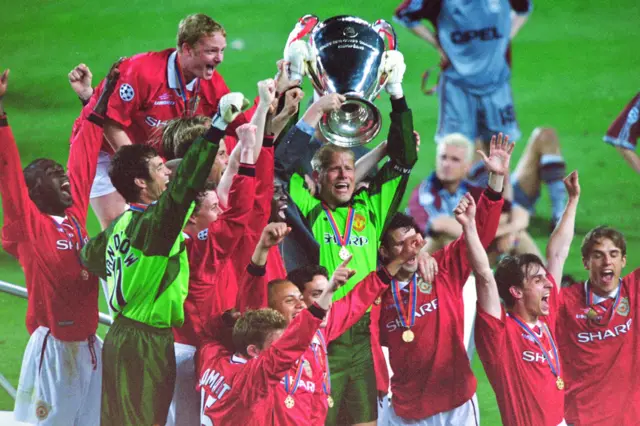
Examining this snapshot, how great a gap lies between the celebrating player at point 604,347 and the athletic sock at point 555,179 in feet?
3.02

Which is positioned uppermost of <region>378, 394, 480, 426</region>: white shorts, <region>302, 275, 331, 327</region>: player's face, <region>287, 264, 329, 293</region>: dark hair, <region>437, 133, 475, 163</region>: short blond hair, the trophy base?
the trophy base

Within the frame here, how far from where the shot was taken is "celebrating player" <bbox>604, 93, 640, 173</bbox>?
5887 millimetres

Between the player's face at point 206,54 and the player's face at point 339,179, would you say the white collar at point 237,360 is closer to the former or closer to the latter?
the player's face at point 339,179

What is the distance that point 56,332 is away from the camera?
4660 millimetres

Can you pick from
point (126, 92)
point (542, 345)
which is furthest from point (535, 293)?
point (126, 92)

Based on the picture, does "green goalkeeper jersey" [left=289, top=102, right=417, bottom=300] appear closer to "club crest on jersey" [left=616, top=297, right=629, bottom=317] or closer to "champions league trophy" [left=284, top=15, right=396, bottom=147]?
"champions league trophy" [left=284, top=15, right=396, bottom=147]

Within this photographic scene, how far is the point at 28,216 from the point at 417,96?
92.8 inches

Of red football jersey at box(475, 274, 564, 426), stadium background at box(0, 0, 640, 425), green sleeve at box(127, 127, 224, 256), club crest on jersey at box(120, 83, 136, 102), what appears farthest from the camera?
stadium background at box(0, 0, 640, 425)

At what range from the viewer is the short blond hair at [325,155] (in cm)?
446

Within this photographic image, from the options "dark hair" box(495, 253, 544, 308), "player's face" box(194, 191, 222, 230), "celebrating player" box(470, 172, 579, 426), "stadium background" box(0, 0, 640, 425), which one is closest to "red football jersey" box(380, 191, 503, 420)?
"celebrating player" box(470, 172, 579, 426)

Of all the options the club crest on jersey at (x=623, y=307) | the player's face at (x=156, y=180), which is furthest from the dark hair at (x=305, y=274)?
the club crest on jersey at (x=623, y=307)

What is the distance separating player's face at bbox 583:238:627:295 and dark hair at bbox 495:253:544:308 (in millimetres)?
323

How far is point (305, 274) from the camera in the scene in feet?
14.0

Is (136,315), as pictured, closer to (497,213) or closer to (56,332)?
(56,332)
